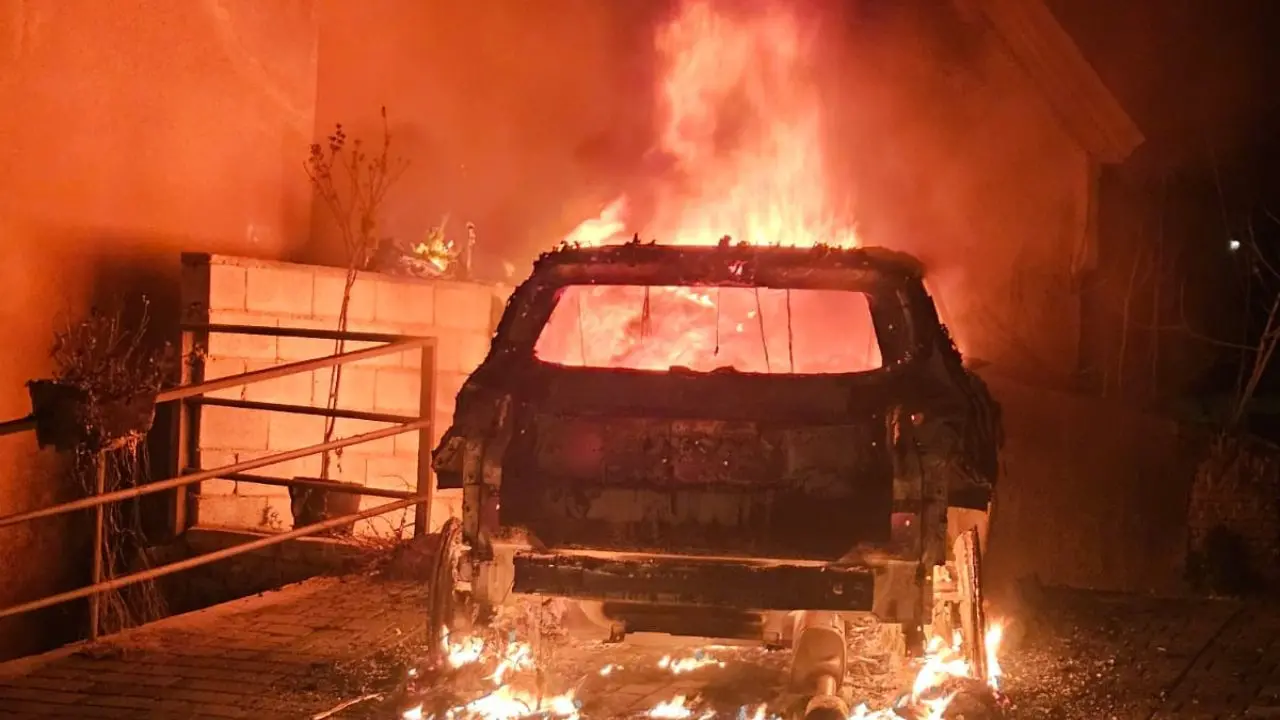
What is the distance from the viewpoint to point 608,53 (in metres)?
14.1

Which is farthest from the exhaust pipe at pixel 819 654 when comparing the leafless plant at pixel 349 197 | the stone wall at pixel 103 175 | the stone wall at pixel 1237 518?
the stone wall at pixel 103 175

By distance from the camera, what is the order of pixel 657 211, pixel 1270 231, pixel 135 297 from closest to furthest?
pixel 135 297, pixel 657 211, pixel 1270 231

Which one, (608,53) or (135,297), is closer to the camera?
(135,297)

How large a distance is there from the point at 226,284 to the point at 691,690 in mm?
4606

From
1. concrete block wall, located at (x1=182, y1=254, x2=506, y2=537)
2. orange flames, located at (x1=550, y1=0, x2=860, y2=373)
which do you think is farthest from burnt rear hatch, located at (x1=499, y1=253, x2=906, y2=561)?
orange flames, located at (x1=550, y1=0, x2=860, y2=373)

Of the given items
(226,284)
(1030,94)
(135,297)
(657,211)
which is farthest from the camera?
(657,211)

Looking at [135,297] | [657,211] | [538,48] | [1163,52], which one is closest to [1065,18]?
[1163,52]

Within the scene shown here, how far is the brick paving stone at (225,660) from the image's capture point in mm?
5242

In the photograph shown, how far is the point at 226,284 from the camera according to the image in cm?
841

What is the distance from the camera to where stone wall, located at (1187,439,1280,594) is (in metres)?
8.56

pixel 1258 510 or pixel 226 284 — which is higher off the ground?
pixel 226 284

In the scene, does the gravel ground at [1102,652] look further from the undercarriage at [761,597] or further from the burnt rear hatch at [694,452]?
the burnt rear hatch at [694,452]

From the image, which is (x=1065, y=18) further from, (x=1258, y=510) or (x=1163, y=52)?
(x=1258, y=510)

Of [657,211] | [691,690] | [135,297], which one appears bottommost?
[691,690]
